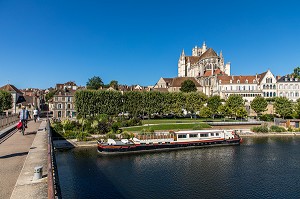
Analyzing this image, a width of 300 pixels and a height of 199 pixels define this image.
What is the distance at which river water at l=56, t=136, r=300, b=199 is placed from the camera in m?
21.3

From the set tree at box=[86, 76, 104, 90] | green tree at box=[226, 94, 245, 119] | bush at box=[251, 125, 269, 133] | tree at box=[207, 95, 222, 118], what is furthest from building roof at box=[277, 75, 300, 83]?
tree at box=[86, 76, 104, 90]

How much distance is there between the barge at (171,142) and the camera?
3584 centimetres

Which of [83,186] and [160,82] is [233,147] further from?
[160,82]

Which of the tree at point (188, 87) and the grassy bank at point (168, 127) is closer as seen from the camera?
the grassy bank at point (168, 127)

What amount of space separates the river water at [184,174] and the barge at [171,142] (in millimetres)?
1513

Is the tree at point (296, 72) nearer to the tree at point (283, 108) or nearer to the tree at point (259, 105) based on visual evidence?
the tree at point (283, 108)

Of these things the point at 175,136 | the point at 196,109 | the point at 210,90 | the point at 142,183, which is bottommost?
the point at 142,183

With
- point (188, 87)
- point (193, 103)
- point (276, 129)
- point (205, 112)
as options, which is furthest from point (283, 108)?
point (188, 87)

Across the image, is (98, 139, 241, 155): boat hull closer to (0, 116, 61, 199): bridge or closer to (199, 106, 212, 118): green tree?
(199, 106, 212, 118): green tree

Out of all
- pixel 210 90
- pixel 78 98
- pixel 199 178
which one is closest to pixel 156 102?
pixel 78 98

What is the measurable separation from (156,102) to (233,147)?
2493 centimetres

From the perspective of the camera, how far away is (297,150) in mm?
38125

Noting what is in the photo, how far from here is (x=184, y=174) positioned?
26281 mm

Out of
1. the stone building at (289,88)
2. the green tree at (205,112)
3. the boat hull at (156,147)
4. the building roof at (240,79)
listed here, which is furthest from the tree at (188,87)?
the boat hull at (156,147)
